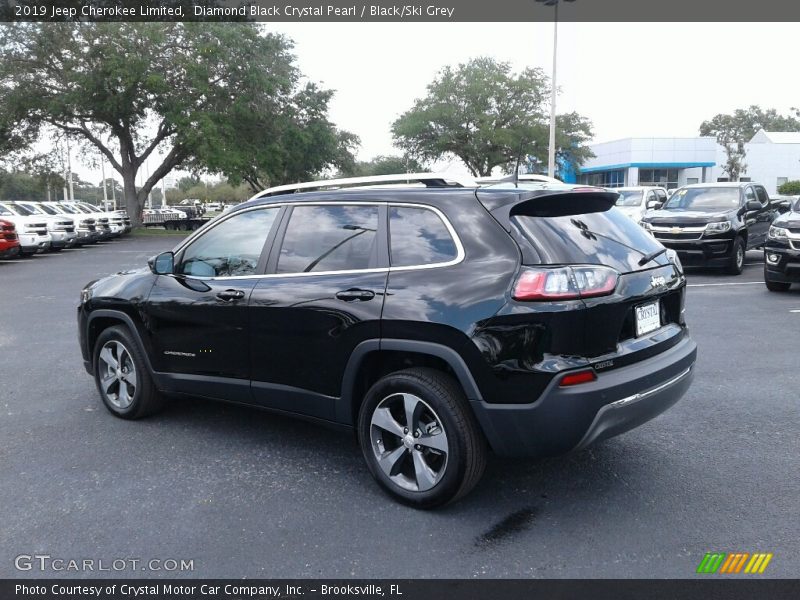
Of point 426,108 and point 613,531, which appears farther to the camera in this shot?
point 426,108

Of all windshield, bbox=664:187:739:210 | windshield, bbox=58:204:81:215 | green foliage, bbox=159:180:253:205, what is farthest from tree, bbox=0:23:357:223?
green foliage, bbox=159:180:253:205

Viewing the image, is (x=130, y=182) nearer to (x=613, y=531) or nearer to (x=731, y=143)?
(x=613, y=531)

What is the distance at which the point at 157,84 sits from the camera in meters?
31.5

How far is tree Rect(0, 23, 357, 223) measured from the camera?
31969 millimetres

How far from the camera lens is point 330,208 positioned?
431cm

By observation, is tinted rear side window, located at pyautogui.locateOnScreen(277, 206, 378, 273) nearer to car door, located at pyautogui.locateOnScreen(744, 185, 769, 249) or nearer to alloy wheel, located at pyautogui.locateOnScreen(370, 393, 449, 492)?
alloy wheel, located at pyautogui.locateOnScreen(370, 393, 449, 492)

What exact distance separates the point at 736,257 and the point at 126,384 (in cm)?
1229

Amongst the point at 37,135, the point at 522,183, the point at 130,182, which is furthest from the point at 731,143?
the point at 522,183

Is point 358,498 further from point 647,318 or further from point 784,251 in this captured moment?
point 784,251

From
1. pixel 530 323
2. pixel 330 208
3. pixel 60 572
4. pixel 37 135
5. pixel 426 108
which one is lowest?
pixel 60 572

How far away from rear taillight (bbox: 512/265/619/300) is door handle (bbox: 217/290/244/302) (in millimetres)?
1899

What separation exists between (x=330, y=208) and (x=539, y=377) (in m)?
1.73

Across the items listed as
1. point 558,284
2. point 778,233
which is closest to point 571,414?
point 558,284

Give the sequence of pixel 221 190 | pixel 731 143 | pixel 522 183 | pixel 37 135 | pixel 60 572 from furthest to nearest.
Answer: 1. pixel 221 190
2. pixel 731 143
3. pixel 37 135
4. pixel 522 183
5. pixel 60 572
